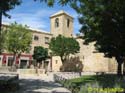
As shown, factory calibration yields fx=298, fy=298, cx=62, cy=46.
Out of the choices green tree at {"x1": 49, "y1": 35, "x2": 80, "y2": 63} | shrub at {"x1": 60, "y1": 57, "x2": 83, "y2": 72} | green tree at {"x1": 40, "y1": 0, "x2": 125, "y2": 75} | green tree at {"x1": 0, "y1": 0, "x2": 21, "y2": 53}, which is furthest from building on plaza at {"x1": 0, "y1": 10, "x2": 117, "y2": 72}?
green tree at {"x1": 0, "y1": 0, "x2": 21, "y2": 53}

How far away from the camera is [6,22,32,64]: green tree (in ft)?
191

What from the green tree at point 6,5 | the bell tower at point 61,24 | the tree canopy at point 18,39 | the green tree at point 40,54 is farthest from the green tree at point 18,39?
the green tree at point 6,5

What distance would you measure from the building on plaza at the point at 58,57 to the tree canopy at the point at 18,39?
8.31 metres

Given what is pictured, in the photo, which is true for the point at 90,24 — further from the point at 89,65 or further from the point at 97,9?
the point at 89,65

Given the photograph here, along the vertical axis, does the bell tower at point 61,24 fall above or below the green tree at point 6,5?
above

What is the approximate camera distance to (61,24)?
2908 inches

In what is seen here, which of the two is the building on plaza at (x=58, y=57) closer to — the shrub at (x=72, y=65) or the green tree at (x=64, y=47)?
the shrub at (x=72, y=65)

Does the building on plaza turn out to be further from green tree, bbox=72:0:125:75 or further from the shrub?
green tree, bbox=72:0:125:75

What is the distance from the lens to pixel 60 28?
74188 mm

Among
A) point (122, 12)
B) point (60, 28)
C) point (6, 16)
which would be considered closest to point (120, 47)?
point (122, 12)

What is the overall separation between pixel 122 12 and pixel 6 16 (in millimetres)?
8924

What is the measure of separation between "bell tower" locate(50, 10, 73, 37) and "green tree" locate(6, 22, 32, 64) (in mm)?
Answer: 15440

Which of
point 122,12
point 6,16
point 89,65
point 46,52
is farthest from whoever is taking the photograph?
point 46,52

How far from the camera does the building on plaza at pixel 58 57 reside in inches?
2196
